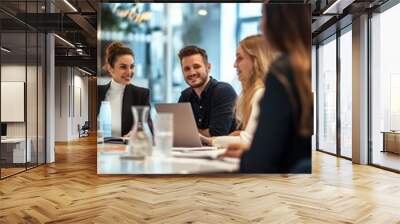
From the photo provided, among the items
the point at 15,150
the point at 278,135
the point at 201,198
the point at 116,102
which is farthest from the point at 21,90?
the point at 278,135

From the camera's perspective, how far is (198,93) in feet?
9.64

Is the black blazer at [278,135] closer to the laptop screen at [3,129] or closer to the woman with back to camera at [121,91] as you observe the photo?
the woman with back to camera at [121,91]

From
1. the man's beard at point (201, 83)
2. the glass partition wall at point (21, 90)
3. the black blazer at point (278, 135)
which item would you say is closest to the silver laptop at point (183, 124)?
the man's beard at point (201, 83)

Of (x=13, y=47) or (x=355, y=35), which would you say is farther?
(x=355, y=35)

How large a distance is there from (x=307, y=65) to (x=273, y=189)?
10.7 feet

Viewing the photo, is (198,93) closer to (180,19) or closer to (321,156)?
(180,19)

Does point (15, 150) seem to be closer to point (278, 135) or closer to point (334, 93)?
point (278, 135)

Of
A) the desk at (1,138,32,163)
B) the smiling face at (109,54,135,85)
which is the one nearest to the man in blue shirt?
the smiling face at (109,54,135,85)

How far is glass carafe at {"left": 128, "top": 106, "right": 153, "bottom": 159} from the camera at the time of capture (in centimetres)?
268

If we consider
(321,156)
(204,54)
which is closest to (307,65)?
(204,54)

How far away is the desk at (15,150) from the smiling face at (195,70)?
16.4ft

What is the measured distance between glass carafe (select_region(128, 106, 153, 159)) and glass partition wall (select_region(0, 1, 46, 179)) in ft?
15.4

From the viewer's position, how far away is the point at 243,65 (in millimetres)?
2865

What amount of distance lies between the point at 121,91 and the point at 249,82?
0.91 m
